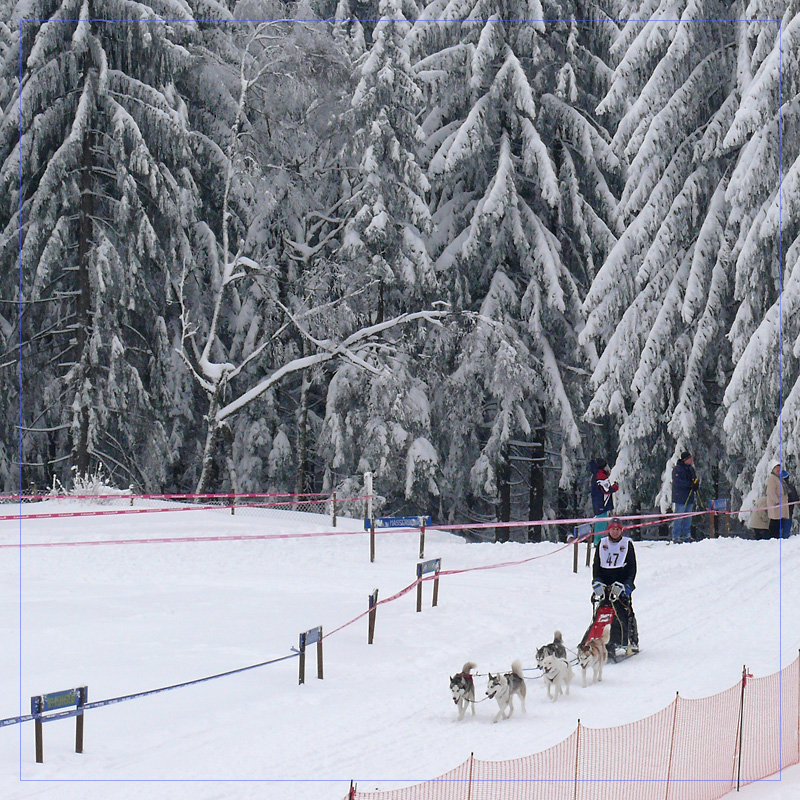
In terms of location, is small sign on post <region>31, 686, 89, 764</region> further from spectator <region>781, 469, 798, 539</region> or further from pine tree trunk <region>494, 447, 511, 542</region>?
pine tree trunk <region>494, 447, 511, 542</region>

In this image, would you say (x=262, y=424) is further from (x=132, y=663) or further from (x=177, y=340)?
(x=132, y=663)

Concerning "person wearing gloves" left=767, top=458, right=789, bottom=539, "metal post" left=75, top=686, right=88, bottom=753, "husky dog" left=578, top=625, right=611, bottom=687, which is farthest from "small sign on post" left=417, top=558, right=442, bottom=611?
"person wearing gloves" left=767, top=458, right=789, bottom=539

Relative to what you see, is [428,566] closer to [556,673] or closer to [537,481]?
[556,673]

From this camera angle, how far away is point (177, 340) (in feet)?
102

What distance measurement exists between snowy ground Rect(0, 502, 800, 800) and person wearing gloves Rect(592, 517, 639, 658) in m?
0.39

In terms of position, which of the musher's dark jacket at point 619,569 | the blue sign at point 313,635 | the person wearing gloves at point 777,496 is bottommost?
the blue sign at point 313,635

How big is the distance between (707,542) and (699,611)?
5.18 m

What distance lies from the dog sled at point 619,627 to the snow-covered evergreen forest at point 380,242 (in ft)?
31.9

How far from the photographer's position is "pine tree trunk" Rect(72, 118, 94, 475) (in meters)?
26.7

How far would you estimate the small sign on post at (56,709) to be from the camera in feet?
32.2

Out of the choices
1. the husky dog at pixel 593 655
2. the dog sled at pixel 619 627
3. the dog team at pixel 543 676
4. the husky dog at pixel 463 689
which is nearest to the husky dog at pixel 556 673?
the dog team at pixel 543 676

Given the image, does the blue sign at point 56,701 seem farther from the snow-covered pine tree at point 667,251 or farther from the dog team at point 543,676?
the snow-covered pine tree at point 667,251

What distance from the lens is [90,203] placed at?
2750 centimetres

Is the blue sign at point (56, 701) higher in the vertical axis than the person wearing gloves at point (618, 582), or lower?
lower
